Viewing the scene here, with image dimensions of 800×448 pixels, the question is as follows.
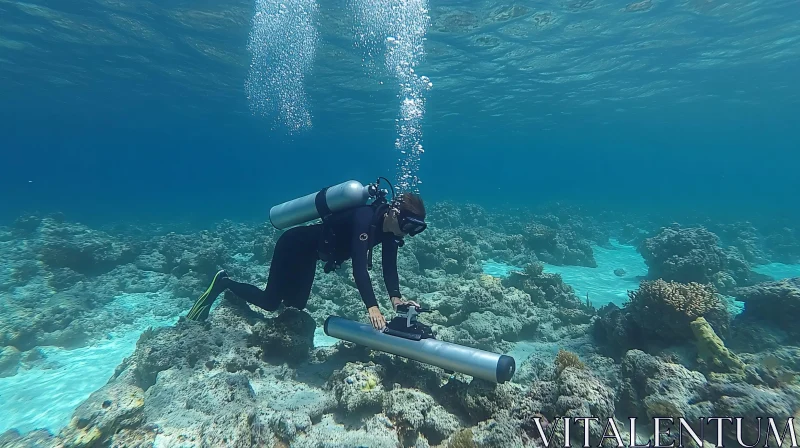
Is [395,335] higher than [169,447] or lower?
higher

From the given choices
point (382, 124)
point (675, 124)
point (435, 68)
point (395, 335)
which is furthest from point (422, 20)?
point (675, 124)

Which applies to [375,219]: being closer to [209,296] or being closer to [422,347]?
[422,347]

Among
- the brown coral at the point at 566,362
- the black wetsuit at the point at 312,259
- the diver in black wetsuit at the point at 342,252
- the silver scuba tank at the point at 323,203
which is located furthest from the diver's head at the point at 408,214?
the brown coral at the point at 566,362

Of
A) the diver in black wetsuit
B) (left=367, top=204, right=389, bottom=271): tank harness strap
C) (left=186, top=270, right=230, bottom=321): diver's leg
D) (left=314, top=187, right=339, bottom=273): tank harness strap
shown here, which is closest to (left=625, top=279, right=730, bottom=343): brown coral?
the diver in black wetsuit

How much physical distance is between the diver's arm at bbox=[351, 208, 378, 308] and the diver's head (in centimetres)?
38

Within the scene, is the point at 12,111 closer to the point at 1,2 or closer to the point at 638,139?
the point at 1,2

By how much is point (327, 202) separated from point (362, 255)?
1.16m

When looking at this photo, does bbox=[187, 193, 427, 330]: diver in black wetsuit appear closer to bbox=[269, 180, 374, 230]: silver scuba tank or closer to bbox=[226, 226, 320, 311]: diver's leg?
bbox=[226, 226, 320, 311]: diver's leg

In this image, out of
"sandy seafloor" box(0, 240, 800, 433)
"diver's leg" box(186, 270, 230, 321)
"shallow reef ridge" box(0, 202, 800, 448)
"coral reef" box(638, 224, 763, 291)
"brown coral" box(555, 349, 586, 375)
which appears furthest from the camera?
"coral reef" box(638, 224, 763, 291)

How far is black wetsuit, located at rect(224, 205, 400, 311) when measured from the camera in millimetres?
4500

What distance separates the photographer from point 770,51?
898 inches

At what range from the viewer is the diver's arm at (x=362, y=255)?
4.46 metres

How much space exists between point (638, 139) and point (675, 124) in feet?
64.1

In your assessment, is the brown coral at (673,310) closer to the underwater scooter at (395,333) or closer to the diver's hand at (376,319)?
the underwater scooter at (395,333)
